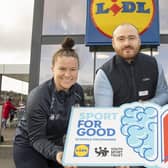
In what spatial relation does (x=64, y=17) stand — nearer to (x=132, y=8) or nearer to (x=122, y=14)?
(x=122, y=14)

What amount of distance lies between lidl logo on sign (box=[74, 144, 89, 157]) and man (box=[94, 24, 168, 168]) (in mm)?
499

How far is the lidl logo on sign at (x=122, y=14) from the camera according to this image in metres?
4.60

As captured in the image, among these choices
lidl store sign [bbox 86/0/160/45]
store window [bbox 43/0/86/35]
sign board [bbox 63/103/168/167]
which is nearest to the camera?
sign board [bbox 63/103/168/167]

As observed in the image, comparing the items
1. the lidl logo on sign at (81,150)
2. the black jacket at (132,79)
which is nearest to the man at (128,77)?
the black jacket at (132,79)

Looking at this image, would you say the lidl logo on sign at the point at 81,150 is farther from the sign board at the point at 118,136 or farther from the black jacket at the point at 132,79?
the black jacket at the point at 132,79

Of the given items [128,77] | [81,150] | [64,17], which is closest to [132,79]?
[128,77]

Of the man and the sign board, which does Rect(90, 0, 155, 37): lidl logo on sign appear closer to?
the man

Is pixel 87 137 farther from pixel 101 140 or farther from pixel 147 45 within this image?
pixel 147 45

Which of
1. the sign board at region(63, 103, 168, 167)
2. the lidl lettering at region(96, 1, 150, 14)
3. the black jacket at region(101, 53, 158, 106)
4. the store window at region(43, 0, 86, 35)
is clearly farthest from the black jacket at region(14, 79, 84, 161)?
the store window at region(43, 0, 86, 35)

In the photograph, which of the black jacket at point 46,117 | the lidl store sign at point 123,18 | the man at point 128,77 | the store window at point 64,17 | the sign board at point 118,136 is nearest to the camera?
the sign board at point 118,136

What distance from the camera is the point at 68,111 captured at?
1957mm

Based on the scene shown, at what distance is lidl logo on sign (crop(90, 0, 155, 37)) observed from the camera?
4.60 meters

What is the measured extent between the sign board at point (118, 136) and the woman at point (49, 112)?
16 centimetres

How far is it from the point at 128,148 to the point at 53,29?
380cm
